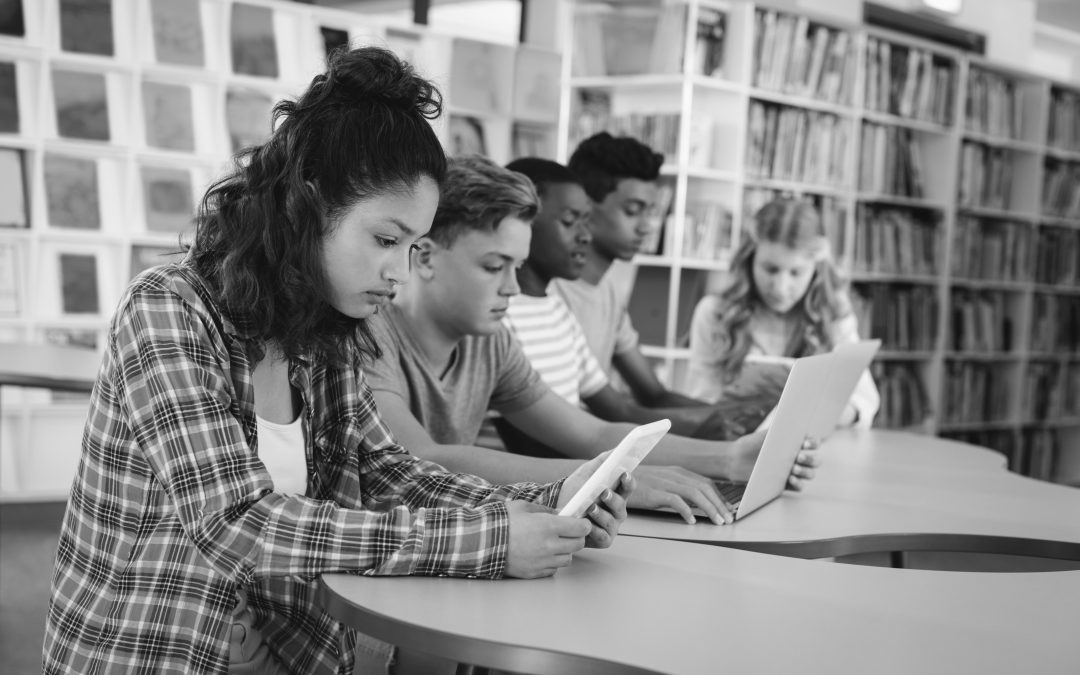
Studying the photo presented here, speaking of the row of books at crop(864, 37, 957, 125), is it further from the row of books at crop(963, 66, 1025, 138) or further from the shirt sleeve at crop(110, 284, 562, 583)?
the shirt sleeve at crop(110, 284, 562, 583)

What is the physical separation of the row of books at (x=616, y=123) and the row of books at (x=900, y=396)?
1.73 metres

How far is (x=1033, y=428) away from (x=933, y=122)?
2062mm

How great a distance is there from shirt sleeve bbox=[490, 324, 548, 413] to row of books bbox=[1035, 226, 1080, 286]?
5.06 m

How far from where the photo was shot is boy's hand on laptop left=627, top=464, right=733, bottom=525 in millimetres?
1514

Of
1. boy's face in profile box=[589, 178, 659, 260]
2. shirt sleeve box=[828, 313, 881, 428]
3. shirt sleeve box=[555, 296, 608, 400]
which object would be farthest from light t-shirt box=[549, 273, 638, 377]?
shirt sleeve box=[828, 313, 881, 428]

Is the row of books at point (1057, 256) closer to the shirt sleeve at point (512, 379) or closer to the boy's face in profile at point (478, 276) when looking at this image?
the shirt sleeve at point (512, 379)

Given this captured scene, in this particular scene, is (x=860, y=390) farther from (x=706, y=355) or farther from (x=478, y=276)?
(x=478, y=276)

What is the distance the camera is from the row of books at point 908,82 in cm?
530

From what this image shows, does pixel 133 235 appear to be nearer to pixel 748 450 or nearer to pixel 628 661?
pixel 748 450

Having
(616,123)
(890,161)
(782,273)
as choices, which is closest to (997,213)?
(890,161)

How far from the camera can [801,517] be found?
1.63m

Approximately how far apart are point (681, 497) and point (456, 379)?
0.61 metres

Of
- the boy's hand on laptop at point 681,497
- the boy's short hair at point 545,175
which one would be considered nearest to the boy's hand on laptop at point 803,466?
the boy's hand on laptop at point 681,497

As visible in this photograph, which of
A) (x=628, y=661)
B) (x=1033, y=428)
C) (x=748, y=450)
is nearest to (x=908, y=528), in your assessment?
(x=748, y=450)
